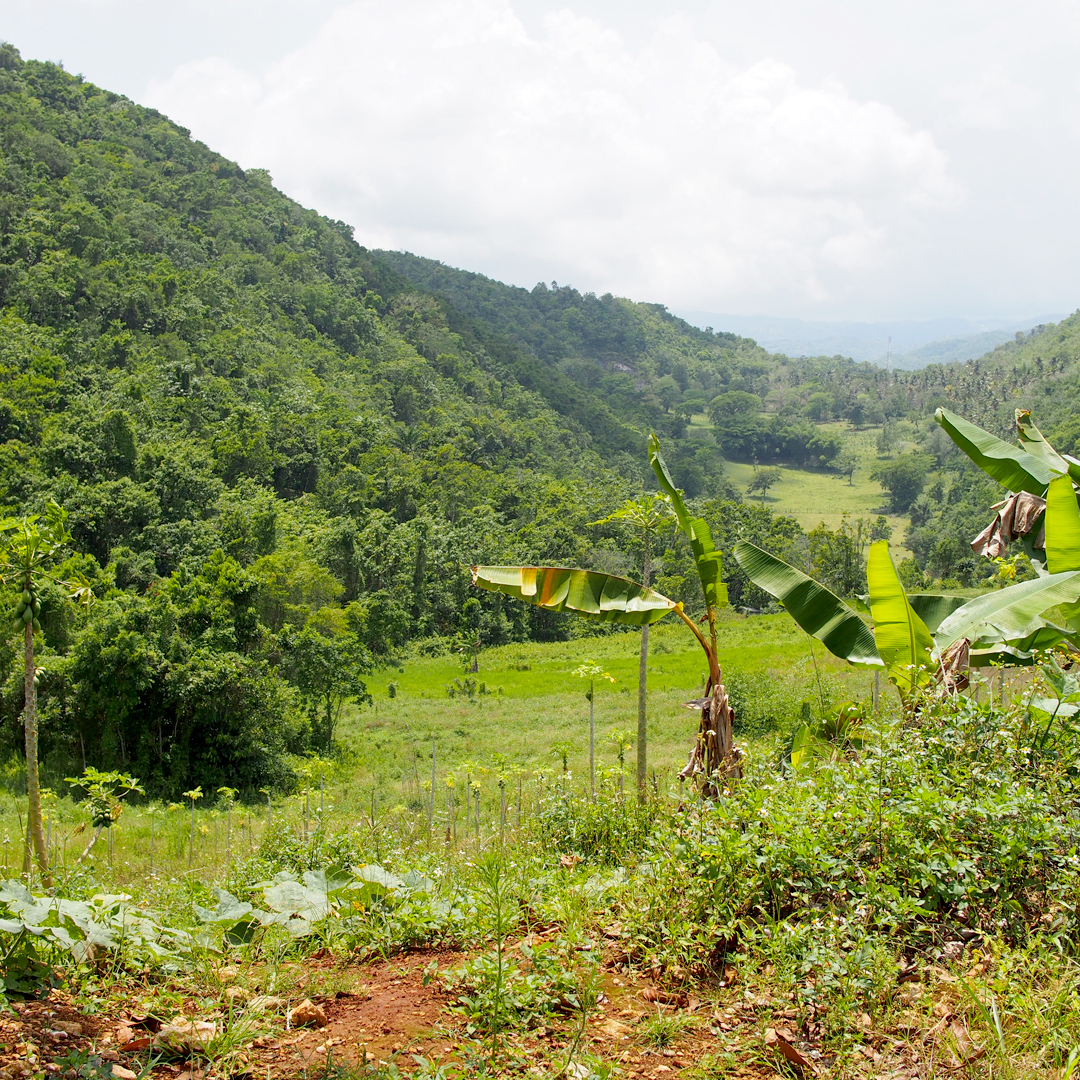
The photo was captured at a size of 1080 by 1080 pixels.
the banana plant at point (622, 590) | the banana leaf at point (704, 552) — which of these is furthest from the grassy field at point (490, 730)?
the banana leaf at point (704, 552)

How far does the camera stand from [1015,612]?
180 inches

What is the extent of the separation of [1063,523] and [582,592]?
2948 millimetres

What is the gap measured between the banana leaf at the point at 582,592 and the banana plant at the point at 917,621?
81cm

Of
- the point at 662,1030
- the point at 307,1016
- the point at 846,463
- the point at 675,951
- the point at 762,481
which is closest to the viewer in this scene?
the point at 662,1030

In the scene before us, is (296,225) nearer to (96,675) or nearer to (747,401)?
(747,401)

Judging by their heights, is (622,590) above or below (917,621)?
above

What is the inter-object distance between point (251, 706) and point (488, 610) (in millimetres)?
20676

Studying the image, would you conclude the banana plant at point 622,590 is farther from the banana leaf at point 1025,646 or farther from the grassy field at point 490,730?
the banana leaf at point 1025,646

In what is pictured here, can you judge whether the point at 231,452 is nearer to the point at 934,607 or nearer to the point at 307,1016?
the point at 934,607

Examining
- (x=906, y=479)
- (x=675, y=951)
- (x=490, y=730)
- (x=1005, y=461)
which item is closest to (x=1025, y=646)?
(x=1005, y=461)

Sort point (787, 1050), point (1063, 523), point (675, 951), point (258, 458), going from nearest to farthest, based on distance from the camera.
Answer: point (787, 1050) → point (675, 951) → point (1063, 523) → point (258, 458)

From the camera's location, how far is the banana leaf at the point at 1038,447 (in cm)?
580

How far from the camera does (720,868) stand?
3.29 meters

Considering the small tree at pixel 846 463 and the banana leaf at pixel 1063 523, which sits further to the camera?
the small tree at pixel 846 463
